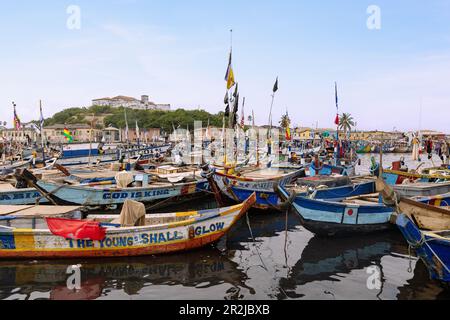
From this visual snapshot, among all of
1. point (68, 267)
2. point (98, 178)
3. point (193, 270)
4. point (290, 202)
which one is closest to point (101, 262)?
point (68, 267)

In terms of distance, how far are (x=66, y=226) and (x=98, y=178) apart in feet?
34.4

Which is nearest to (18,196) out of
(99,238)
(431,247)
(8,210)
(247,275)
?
(8,210)

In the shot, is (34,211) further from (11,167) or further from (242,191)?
(11,167)

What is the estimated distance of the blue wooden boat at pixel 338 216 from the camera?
1207 cm

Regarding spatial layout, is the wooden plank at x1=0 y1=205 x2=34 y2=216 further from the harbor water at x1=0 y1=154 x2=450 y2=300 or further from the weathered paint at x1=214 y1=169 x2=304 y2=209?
the weathered paint at x1=214 y1=169 x2=304 y2=209

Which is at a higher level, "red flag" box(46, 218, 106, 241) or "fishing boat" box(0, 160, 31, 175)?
"fishing boat" box(0, 160, 31, 175)

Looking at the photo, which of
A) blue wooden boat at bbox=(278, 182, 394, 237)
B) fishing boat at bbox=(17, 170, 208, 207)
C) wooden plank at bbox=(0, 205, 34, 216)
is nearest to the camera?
wooden plank at bbox=(0, 205, 34, 216)

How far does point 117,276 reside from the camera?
9984 millimetres

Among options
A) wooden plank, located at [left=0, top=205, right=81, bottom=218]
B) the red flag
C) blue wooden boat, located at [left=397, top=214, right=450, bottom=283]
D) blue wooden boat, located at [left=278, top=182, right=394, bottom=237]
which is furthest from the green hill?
blue wooden boat, located at [left=397, top=214, right=450, bottom=283]

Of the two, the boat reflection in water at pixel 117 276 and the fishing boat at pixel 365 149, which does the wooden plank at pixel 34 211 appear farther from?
the fishing boat at pixel 365 149

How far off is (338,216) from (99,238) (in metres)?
7.92

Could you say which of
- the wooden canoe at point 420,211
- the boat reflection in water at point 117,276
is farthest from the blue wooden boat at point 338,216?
the boat reflection in water at point 117,276

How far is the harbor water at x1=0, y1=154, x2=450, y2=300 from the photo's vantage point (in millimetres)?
9016
